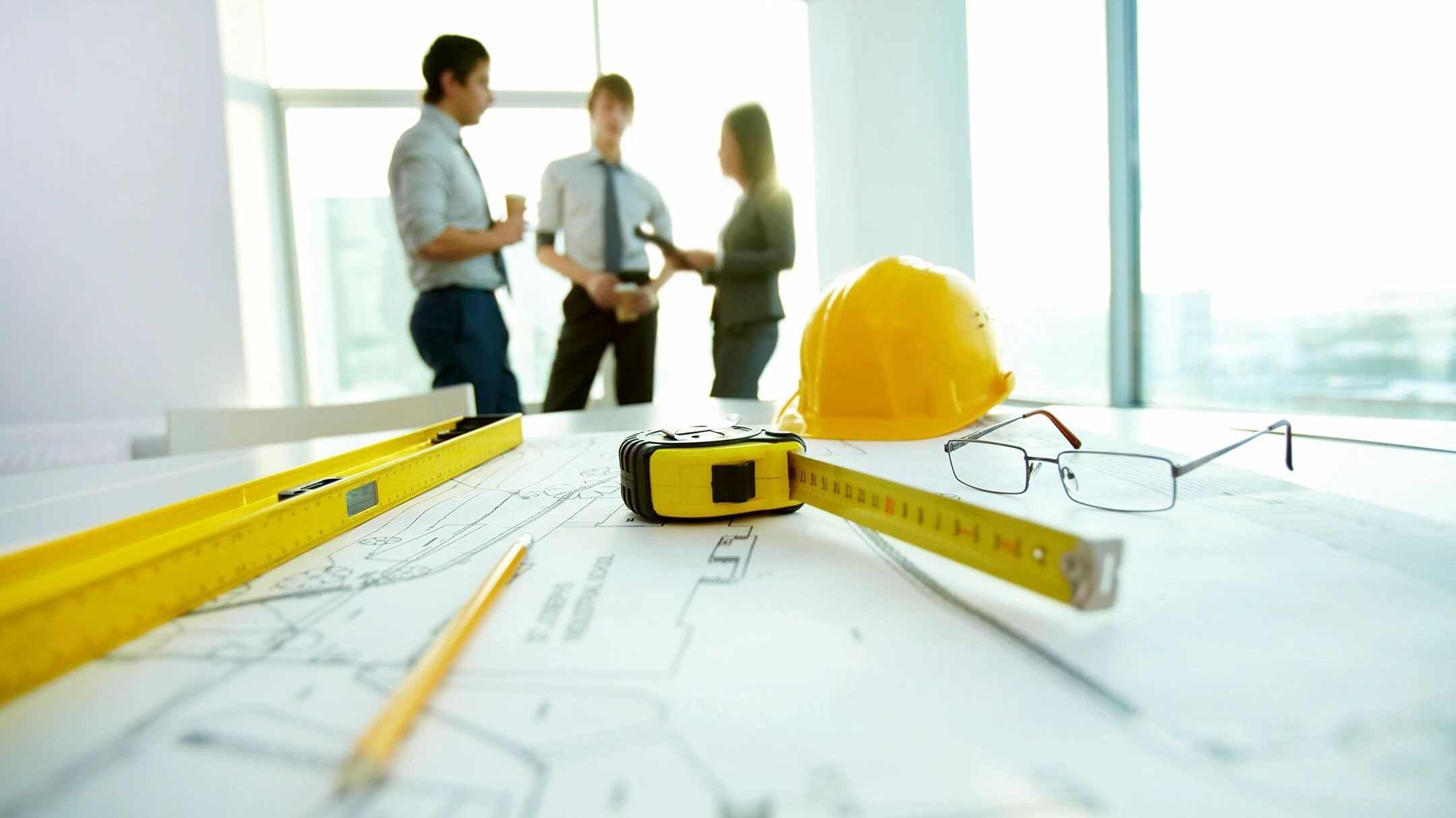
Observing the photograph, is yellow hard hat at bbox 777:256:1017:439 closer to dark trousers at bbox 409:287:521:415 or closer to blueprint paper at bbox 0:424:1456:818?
blueprint paper at bbox 0:424:1456:818

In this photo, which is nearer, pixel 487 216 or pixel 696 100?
pixel 487 216

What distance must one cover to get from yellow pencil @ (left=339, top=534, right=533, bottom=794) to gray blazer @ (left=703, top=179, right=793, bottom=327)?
6.72 feet

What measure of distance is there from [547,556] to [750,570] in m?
0.19

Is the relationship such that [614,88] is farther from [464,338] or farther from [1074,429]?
[1074,429]

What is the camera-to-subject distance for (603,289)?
250cm

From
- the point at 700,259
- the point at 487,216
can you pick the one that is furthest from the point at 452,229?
the point at 700,259

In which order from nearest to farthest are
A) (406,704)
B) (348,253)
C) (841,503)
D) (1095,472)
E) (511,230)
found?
(406,704), (841,503), (1095,472), (511,230), (348,253)

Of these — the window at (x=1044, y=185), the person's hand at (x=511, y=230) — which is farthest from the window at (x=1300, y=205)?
the person's hand at (x=511, y=230)

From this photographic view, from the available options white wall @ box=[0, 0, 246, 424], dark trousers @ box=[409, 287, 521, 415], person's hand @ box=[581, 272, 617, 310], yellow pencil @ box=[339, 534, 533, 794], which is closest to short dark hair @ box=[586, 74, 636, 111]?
person's hand @ box=[581, 272, 617, 310]

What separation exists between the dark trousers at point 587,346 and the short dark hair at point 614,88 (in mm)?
694

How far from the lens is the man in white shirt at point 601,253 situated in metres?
2.62

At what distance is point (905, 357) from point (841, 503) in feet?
2.23

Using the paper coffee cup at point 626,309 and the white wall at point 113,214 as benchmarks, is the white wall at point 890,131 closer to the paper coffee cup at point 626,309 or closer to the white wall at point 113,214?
the paper coffee cup at point 626,309

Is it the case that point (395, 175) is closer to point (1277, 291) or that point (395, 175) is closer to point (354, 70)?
point (354, 70)
